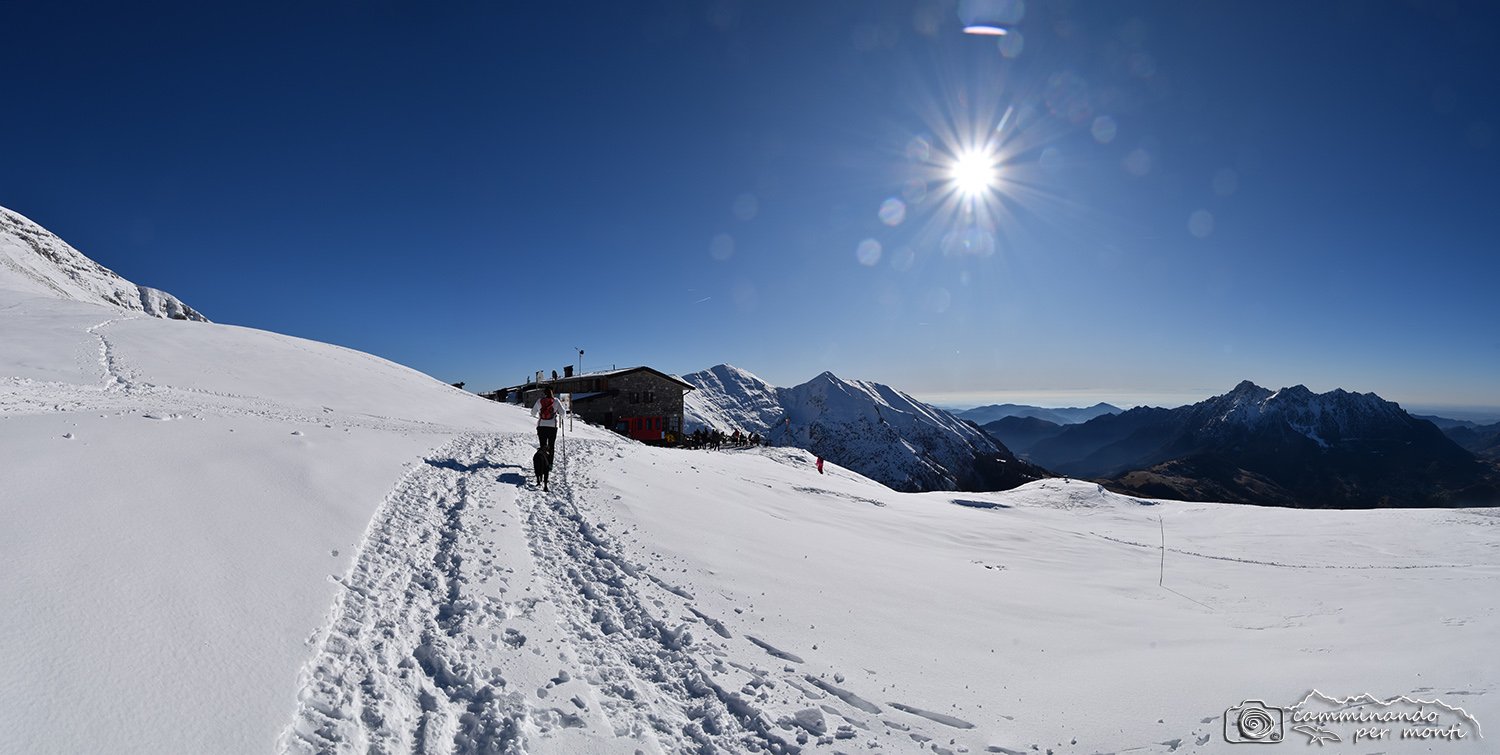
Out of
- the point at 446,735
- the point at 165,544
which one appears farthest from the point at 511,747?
the point at 165,544

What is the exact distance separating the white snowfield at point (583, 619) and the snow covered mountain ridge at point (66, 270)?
75411 mm

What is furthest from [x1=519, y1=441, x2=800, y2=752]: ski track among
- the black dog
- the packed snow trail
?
the black dog

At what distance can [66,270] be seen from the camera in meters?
78.4

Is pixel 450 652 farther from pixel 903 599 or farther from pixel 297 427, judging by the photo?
pixel 297 427

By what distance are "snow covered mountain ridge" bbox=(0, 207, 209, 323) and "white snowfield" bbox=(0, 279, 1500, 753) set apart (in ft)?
247

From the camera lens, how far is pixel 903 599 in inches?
281

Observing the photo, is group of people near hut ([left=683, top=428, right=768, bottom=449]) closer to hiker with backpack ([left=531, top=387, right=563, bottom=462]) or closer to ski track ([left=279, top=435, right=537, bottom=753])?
hiker with backpack ([left=531, top=387, right=563, bottom=462])

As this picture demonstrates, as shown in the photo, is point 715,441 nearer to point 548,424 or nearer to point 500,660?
point 548,424

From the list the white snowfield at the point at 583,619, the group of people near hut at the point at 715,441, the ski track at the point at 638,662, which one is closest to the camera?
the white snowfield at the point at 583,619

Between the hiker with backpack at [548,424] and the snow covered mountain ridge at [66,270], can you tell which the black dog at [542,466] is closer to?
the hiker with backpack at [548,424]

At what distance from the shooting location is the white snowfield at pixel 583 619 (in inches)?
149

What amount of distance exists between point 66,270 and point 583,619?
12462 centimetres

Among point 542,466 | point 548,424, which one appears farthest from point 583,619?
point 548,424

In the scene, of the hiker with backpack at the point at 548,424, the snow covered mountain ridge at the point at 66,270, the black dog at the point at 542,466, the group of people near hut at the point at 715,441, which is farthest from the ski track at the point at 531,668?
the snow covered mountain ridge at the point at 66,270
